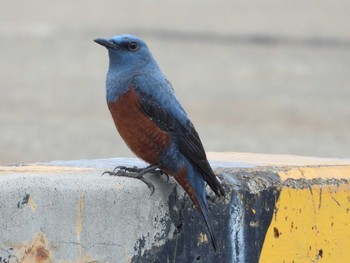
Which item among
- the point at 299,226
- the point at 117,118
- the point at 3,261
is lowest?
the point at 3,261

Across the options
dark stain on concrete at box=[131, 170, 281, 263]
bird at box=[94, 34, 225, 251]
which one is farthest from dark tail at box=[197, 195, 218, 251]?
bird at box=[94, 34, 225, 251]

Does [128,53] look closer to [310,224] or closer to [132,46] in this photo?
[132,46]

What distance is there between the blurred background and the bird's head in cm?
558

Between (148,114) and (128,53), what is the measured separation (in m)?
0.24

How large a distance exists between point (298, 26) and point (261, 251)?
1908 cm

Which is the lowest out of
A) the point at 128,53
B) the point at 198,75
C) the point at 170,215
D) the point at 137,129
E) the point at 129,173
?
the point at 170,215

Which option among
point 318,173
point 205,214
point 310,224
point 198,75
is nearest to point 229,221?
point 205,214

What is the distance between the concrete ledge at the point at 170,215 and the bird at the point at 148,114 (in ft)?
0.39

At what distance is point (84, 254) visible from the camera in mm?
3205

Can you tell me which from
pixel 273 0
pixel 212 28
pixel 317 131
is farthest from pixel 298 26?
pixel 317 131

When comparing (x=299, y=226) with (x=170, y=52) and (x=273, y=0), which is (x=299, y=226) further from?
(x=273, y=0)

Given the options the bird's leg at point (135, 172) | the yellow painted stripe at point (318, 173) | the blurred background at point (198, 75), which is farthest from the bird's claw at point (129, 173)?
the blurred background at point (198, 75)

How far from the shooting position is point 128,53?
156 inches

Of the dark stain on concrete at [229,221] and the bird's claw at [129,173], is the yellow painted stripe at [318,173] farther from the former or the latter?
the bird's claw at [129,173]
